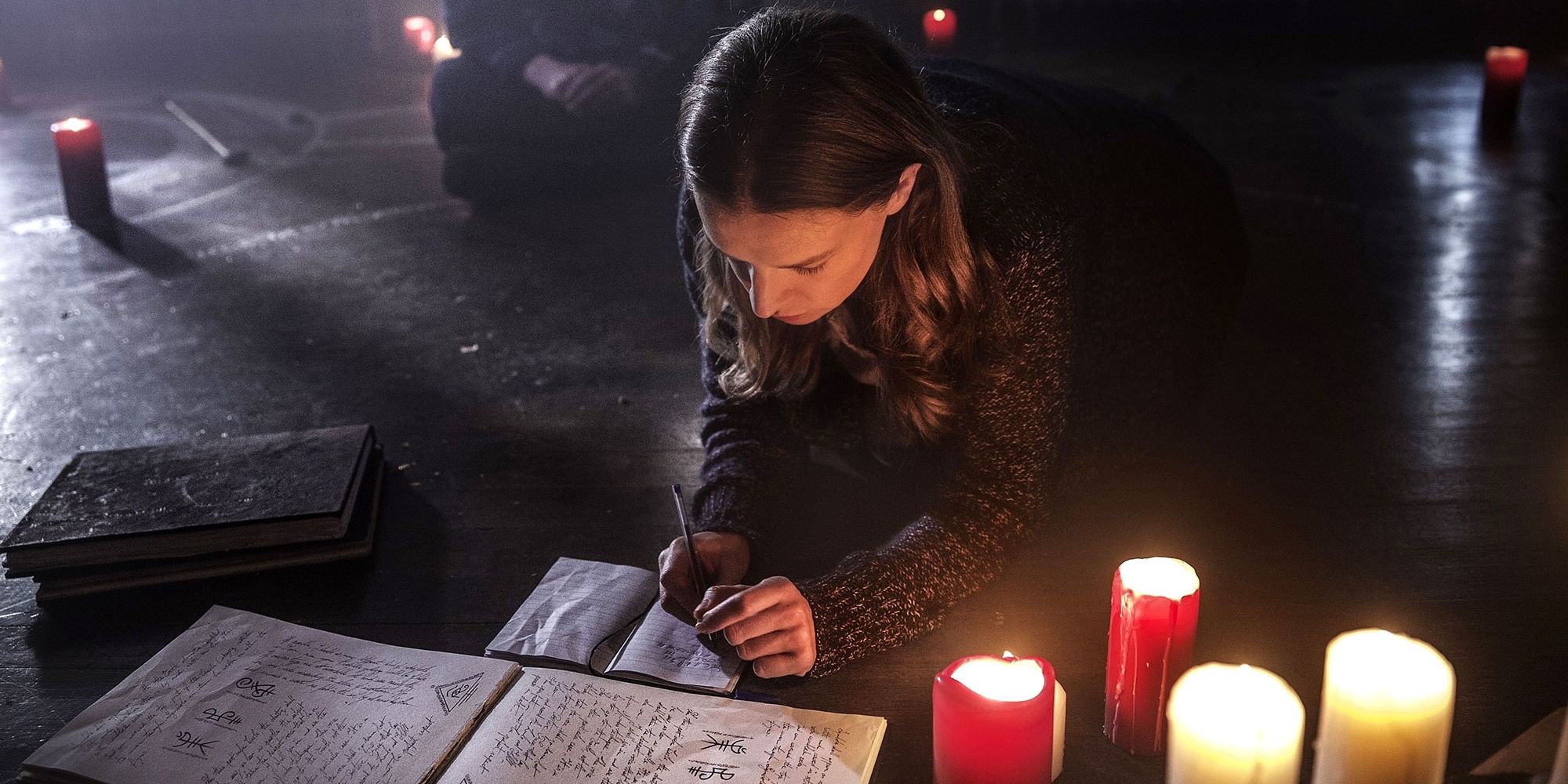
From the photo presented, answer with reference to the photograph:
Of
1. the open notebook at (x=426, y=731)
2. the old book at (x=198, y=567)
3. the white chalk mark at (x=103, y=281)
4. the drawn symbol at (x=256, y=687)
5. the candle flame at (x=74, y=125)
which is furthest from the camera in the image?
the candle flame at (x=74, y=125)

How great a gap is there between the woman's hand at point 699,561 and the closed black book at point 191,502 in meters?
0.38

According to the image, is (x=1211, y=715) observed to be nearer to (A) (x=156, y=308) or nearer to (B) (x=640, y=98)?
(A) (x=156, y=308)

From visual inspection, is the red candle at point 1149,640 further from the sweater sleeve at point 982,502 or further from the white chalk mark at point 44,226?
the white chalk mark at point 44,226

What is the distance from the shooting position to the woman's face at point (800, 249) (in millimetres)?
972

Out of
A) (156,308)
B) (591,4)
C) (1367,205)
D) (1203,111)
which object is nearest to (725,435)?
(156,308)

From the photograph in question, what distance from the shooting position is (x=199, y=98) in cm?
430

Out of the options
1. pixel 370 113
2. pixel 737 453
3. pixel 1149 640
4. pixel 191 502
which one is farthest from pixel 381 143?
pixel 1149 640

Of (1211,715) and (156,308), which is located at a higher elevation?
(1211,715)

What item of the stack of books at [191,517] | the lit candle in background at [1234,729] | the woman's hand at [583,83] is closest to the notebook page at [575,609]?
the stack of books at [191,517]

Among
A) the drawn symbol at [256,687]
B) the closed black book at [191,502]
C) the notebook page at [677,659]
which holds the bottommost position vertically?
the drawn symbol at [256,687]

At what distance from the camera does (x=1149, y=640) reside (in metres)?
0.92

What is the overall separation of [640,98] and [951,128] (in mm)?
1950

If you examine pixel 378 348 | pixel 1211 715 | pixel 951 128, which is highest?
pixel 951 128

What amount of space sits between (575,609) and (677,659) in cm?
15
